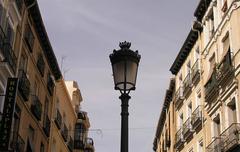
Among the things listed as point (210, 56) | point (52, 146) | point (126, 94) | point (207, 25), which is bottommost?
point (126, 94)

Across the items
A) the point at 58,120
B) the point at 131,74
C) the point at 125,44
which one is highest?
the point at 58,120

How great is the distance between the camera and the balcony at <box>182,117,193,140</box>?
115 ft

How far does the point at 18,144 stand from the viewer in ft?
89.0

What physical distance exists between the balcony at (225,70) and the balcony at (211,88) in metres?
→ 0.60

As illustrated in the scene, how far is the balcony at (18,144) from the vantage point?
86.1 feet

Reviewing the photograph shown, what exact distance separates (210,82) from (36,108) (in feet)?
35.0

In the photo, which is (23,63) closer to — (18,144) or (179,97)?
(18,144)

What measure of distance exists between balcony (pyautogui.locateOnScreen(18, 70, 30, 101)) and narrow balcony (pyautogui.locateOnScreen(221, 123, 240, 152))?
1098 centimetres

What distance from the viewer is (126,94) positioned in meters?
9.76

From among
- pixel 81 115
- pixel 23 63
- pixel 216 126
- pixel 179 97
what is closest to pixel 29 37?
pixel 23 63

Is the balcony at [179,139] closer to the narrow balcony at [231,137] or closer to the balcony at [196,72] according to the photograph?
the balcony at [196,72]

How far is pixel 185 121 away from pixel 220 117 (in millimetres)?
7971

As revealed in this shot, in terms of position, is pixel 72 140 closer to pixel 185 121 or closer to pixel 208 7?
pixel 185 121

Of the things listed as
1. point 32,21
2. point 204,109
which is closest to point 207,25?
point 204,109
